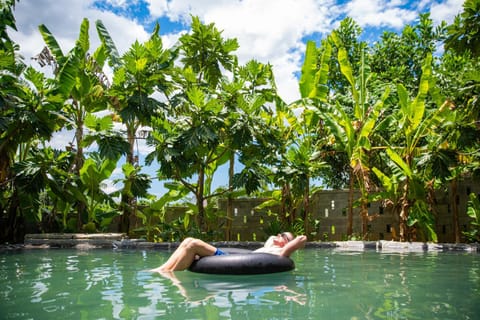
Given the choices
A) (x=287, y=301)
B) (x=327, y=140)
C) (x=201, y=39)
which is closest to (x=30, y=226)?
(x=201, y=39)

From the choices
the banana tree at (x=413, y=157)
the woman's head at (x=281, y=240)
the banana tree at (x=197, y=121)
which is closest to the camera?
the woman's head at (x=281, y=240)

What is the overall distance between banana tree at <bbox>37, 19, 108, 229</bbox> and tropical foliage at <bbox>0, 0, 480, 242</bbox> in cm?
3

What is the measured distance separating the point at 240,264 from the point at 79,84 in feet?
24.8

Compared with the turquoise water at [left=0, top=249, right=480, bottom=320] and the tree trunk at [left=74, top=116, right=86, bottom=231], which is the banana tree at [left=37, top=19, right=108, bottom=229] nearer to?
the tree trunk at [left=74, top=116, right=86, bottom=231]

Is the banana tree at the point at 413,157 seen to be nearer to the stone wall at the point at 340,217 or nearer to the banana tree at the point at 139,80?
the stone wall at the point at 340,217

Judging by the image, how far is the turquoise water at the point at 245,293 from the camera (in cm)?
343

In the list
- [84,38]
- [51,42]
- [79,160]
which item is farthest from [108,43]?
[79,160]

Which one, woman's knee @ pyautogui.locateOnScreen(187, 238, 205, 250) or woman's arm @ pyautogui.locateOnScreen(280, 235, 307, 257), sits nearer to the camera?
woman's knee @ pyautogui.locateOnScreen(187, 238, 205, 250)

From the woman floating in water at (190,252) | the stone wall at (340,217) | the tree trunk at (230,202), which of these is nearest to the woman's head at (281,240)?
the woman floating in water at (190,252)

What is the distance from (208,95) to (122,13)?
3.49 metres

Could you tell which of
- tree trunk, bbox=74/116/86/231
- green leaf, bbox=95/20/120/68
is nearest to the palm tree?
tree trunk, bbox=74/116/86/231

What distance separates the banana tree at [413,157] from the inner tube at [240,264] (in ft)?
17.1

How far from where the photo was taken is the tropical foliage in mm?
10078

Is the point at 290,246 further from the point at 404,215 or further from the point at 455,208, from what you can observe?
the point at 455,208
